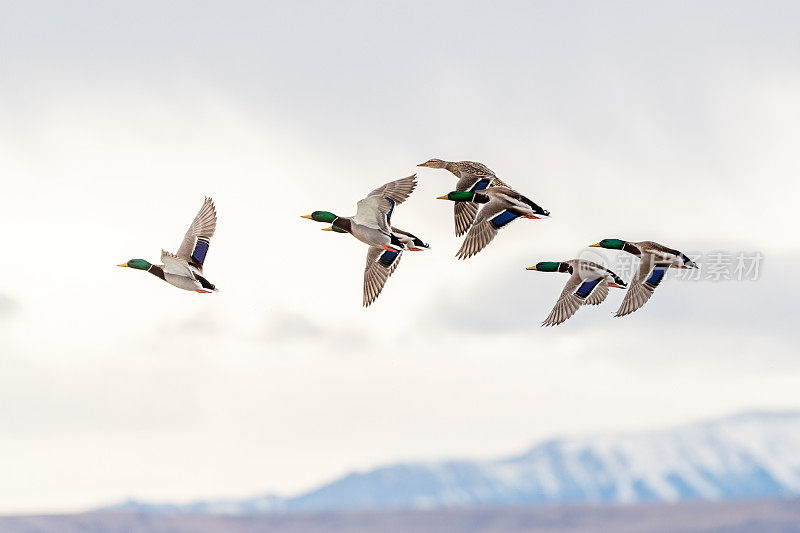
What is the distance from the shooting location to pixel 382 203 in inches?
1834

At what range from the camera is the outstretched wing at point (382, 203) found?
46594 mm

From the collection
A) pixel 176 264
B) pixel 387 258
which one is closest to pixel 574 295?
pixel 387 258

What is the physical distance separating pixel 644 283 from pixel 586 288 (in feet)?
14.0

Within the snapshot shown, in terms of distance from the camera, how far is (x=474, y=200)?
171 ft

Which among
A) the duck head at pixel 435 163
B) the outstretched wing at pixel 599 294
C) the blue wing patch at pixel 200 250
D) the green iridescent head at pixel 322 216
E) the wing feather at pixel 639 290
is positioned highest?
the duck head at pixel 435 163

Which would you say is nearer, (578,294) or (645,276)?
(645,276)

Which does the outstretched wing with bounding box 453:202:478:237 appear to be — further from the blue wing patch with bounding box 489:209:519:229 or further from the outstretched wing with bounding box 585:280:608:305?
the outstretched wing with bounding box 585:280:608:305

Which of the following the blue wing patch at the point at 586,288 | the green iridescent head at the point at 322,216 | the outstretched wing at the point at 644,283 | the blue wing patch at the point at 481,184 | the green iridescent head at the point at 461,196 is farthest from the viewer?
the blue wing patch at the point at 586,288

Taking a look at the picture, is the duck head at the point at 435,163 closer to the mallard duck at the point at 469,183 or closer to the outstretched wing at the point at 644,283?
the mallard duck at the point at 469,183

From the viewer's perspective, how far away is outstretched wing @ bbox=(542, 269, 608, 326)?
52.4 meters

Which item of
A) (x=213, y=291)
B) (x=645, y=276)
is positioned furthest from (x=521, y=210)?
(x=213, y=291)

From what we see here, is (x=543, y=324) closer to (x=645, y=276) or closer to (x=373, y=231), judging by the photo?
(x=645, y=276)

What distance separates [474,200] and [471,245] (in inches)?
119

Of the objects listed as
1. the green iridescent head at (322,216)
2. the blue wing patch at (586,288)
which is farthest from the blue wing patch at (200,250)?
the blue wing patch at (586,288)
